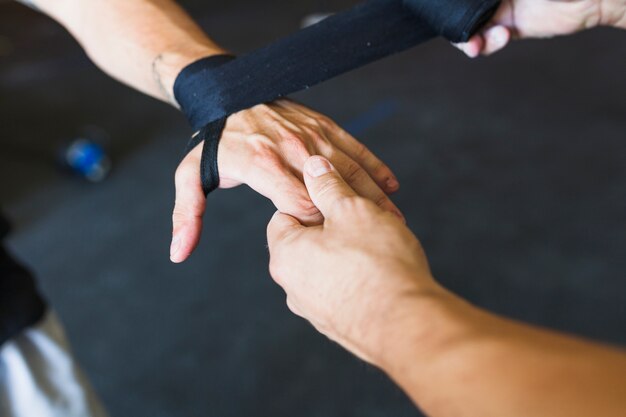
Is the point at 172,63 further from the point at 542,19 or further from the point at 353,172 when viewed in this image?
the point at 542,19

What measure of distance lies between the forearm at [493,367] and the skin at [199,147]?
0.25 m

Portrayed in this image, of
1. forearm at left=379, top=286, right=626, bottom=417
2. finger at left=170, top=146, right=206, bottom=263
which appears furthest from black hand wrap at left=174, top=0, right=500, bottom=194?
forearm at left=379, top=286, right=626, bottom=417

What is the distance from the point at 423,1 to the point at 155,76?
1.42 ft

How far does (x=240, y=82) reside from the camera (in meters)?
0.87

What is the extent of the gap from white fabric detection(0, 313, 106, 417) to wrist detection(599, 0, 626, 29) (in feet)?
3.61

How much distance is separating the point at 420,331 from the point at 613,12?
785 millimetres

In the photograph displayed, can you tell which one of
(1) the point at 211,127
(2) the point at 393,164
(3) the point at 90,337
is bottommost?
(3) the point at 90,337

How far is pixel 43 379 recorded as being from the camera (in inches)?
41.7

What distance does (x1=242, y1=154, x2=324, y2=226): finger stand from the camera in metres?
0.73

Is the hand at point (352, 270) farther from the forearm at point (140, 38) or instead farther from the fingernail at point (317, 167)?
the forearm at point (140, 38)

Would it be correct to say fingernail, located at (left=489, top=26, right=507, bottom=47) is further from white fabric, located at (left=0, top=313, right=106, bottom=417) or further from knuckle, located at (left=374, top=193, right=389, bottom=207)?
white fabric, located at (left=0, top=313, right=106, bottom=417)

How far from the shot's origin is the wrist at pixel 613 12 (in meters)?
1.01

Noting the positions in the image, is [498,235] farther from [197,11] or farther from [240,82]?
[197,11]

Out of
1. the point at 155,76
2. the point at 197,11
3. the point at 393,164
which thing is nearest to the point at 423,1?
the point at 155,76
